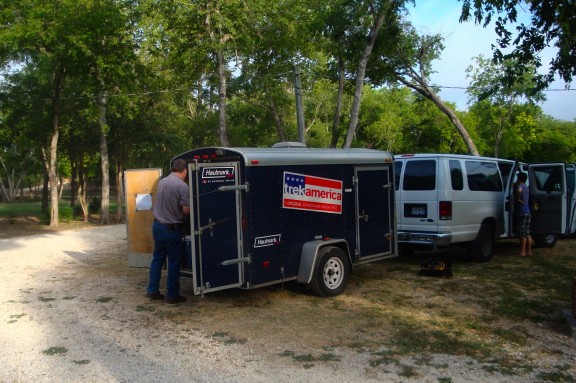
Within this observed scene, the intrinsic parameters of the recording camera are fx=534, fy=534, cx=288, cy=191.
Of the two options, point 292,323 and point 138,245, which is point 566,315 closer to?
point 292,323

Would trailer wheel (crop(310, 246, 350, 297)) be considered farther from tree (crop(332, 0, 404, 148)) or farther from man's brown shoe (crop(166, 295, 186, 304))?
tree (crop(332, 0, 404, 148))

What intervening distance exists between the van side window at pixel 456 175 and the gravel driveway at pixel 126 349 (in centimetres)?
511

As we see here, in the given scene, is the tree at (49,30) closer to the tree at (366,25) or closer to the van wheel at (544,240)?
the tree at (366,25)

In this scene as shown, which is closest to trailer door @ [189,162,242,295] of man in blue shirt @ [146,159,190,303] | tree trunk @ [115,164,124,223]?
man in blue shirt @ [146,159,190,303]

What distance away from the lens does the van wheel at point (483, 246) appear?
34.2 ft

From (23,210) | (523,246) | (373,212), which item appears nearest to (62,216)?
(23,210)

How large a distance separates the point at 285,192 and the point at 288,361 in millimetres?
2655

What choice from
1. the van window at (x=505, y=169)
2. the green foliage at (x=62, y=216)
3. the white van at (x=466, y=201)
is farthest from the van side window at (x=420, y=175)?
the green foliage at (x=62, y=216)

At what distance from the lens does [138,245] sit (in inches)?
352

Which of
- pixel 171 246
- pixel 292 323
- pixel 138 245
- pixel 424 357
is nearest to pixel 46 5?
pixel 138 245

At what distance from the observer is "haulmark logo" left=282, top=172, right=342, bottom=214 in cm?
736

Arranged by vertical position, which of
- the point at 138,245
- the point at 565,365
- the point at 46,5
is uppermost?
the point at 46,5

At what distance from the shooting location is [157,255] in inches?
299

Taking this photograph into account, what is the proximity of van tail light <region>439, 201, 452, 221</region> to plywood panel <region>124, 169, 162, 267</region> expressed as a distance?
4966 mm
